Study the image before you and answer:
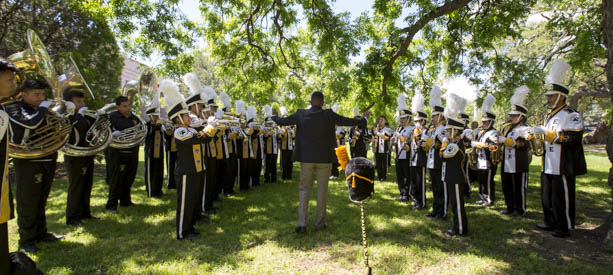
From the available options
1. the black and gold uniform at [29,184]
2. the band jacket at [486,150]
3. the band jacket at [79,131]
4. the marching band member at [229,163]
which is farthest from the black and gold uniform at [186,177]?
the band jacket at [486,150]

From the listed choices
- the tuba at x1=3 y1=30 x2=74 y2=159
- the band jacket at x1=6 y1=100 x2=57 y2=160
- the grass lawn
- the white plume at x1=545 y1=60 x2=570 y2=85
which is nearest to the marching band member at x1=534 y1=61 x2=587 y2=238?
the white plume at x1=545 y1=60 x2=570 y2=85

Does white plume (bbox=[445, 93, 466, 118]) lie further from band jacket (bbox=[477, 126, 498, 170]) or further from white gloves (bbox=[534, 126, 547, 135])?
band jacket (bbox=[477, 126, 498, 170])

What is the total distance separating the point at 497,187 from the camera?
9.69 metres

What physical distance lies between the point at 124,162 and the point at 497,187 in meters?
10.4

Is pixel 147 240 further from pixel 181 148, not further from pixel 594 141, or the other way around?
pixel 594 141

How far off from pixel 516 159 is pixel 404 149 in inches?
87.4

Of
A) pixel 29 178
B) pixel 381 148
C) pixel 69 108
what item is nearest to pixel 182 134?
pixel 69 108

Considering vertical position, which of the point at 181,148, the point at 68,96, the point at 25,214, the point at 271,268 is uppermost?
the point at 68,96

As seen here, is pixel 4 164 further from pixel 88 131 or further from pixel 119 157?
pixel 119 157

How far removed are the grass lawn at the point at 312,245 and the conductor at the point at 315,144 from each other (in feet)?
1.77

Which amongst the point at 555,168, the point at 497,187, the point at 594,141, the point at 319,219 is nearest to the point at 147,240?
the point at 319,219

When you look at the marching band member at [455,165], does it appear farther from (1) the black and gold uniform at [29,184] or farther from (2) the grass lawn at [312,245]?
(1) the black and gold uniform at [29,184]

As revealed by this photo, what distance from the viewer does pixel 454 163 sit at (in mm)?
5180

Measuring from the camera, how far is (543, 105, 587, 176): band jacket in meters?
4.75
